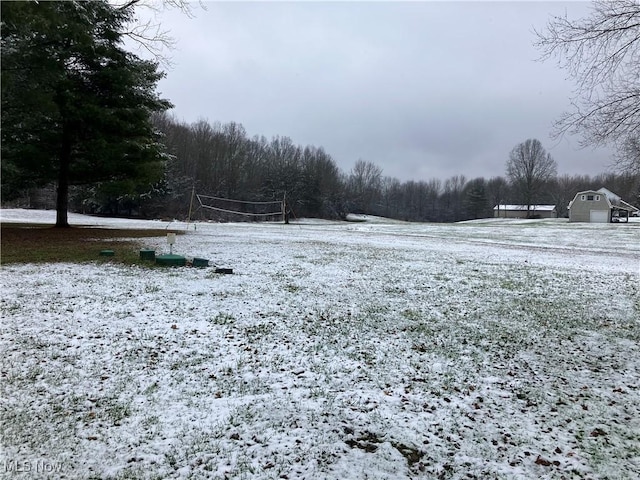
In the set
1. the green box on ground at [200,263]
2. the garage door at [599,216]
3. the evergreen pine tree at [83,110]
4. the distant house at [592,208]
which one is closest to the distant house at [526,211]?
the distant house at [592,208]

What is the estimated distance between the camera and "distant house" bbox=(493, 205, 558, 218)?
262 feet

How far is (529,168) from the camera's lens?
73.7 m

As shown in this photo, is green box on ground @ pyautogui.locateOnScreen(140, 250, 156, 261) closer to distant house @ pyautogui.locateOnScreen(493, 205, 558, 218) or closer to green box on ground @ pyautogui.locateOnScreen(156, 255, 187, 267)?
green box on ground @ pyautogui.locateOnScreen(156, 255, 187, 267)

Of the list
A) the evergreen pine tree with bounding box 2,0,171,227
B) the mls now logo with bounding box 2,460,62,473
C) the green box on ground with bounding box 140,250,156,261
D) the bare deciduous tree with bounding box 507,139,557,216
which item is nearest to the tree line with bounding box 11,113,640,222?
the bare deciduous tree with bounding box 507,139,557,216

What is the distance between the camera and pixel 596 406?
3775mm

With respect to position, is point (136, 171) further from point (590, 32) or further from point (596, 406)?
point (596, 406)

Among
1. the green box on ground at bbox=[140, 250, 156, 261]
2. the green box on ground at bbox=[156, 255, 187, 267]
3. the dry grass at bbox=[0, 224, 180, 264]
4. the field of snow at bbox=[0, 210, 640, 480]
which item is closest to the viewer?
the field of snow at bbox=[0, 210, 640, 480]

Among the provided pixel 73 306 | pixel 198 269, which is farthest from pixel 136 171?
pixel 73 306

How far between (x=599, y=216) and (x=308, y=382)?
218 feet

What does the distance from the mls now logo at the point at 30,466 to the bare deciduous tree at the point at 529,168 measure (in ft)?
273

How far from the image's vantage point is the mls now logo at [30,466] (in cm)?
267

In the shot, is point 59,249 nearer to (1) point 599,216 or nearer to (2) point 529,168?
(1) point 599,216

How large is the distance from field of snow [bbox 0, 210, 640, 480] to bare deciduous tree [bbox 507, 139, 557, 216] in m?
75.7

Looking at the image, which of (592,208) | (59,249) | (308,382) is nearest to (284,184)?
(592,208)
